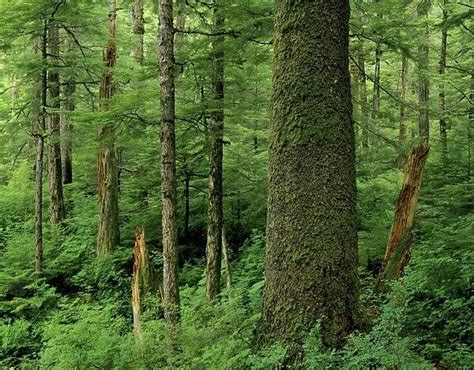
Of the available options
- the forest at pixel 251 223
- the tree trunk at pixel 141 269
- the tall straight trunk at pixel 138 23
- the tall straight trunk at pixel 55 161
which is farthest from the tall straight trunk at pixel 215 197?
the tall straight trunk at pixel 55 161

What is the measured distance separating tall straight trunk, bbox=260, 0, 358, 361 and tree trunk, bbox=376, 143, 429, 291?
91.0 inches

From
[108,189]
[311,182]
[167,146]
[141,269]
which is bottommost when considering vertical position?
[141,269]

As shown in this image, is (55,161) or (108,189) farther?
(55,161)

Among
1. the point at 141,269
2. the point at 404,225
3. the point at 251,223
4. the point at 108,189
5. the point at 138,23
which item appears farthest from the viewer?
the point at 138,23

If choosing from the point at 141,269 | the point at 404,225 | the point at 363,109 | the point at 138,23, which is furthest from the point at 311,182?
the point at 138,23

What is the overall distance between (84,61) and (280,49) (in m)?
8.53

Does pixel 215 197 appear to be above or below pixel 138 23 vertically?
below

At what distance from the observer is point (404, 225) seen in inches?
283

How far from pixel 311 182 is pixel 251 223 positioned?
840 cm

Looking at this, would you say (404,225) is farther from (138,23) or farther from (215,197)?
(138,23)

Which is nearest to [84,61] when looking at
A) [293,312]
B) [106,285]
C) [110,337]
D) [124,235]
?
[124,235]

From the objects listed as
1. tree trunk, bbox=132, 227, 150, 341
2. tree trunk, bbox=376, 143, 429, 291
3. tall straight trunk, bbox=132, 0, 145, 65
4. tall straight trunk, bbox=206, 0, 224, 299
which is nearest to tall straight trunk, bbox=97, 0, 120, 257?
tall straight trunk, bbox=132, 0, 145, 65

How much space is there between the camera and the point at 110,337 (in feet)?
21.3

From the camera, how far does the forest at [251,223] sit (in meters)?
4.59
